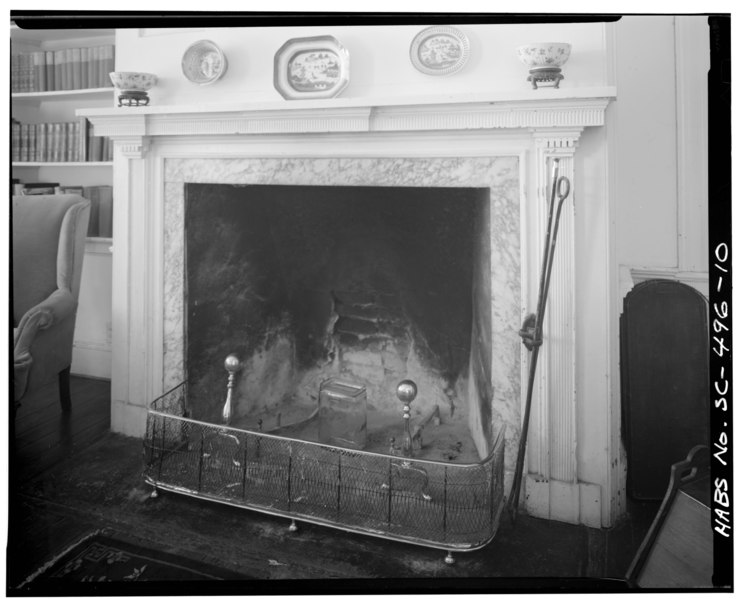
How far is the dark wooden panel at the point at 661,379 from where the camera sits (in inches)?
59.2

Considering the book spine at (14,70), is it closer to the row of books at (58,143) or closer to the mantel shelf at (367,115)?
the row of books at (58,143)

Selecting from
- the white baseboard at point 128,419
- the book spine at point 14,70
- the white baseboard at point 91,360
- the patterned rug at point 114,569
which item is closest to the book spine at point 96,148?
the book spine at point 14,70

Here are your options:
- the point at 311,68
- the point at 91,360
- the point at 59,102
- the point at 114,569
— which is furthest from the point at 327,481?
the point at 59,102

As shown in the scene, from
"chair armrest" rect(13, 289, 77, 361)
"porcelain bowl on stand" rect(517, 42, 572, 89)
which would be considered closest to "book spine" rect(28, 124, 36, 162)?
"chair armrest" rect(13, 289, 77, 361)

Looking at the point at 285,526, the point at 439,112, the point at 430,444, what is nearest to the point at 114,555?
the point at 285,526

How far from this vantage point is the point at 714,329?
1490 millimetres

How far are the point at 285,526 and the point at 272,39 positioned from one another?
1.40 m

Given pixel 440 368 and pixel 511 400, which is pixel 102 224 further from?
pixel 511 400

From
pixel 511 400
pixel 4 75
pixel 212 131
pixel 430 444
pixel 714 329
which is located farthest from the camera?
pixel 430 444

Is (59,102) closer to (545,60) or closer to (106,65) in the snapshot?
(106,65)

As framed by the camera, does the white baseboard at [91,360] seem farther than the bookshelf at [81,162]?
Yes

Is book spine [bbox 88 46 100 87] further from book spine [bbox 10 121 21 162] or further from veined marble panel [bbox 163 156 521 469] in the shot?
veined marble panel [bbox 163 156 521 469]

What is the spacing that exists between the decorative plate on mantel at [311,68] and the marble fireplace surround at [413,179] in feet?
0.24

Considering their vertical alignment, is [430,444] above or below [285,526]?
above
